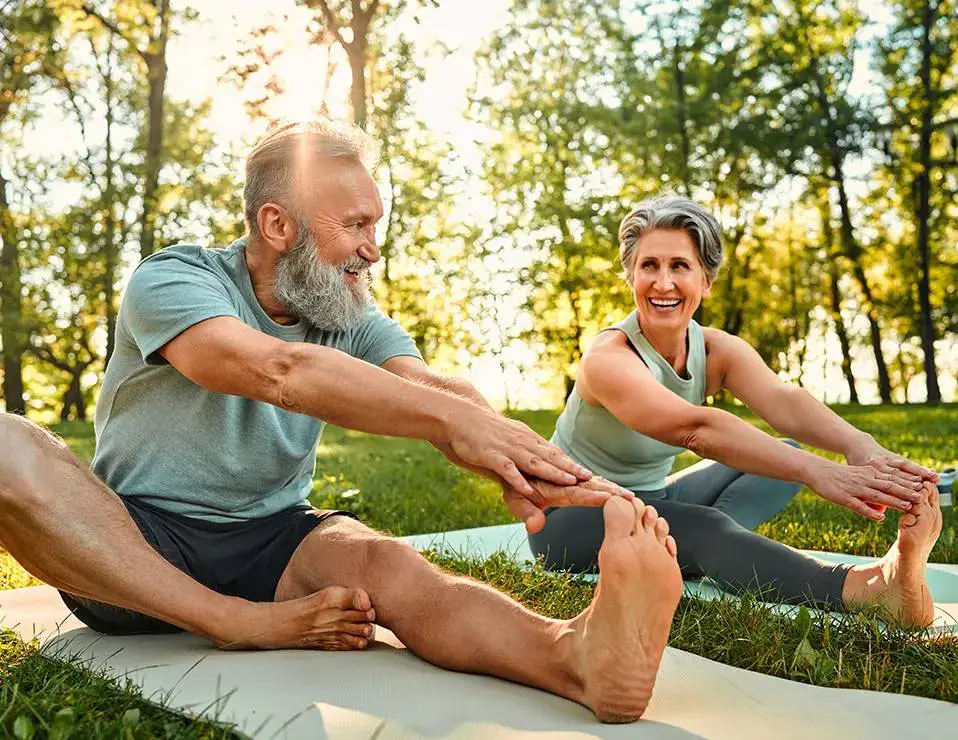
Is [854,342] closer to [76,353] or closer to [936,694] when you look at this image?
[76,353]

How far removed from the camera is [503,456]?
83.4 inches

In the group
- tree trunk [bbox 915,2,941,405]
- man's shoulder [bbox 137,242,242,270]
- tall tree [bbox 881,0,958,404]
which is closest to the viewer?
man's shoulder [bbox 137,242,242,270]

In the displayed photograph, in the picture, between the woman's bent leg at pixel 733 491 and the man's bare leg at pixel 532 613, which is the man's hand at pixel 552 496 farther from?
the woman's bent leg at pixel 733 491

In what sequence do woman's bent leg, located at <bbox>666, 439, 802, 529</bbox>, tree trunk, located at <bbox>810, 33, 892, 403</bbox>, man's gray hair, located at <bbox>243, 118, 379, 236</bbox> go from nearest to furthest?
man's gray hair, located at <bbox>243, 118, 379, 236</bbox>
woman's bent leg, located at <bbox>666, 439, 802, 529</bbox>
tree trunk, located at <bbox>810, 33, 892, 403</bbox>

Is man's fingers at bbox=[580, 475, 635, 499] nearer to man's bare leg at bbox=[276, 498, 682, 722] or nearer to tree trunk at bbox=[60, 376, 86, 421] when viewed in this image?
man's bare leg at bbox=[276, 498, 682, 722]

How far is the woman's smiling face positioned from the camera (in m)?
3.58

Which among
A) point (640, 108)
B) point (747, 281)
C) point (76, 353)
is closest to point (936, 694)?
point (640, 108)

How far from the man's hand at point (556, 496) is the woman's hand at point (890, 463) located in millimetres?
1130

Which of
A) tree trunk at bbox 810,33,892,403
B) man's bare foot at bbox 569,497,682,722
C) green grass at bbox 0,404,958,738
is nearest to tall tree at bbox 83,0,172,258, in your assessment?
green grass at bbox 0,404,958,738

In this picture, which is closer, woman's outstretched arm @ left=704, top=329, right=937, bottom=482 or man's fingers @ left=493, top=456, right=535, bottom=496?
man's fingers @ left=493, top=456, right=535, bottom=496

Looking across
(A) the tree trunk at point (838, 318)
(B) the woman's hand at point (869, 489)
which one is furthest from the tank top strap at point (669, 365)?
(A) the tree trunk at point (838, 318)

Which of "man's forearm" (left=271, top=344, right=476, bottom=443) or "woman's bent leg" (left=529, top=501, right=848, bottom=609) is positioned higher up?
"man's forearm" (left=271, top=344, right=476, bottom=443)

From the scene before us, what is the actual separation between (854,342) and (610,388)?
93.7 feet

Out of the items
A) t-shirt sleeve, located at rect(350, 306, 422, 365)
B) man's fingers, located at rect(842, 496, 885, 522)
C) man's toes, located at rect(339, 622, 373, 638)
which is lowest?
man's toes, located at rect(339, 622, 373, 638)
